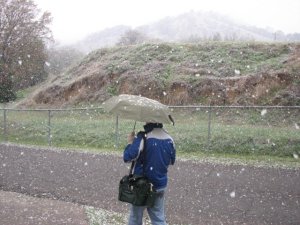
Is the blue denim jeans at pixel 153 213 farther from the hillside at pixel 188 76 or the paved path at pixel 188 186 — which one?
the hillside at pixel 188 76

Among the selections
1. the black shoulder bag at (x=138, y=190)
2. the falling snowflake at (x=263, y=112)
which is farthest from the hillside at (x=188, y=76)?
the black shoulder bag at (x=138, y=190)

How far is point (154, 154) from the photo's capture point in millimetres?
5543

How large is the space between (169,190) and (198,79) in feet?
41.5

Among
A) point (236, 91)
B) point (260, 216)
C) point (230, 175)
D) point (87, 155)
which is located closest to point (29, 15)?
point (236, 91)

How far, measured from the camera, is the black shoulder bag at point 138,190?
551 centimetres

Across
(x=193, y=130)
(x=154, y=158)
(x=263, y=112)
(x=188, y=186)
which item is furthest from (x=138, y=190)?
(x=263, y=112)

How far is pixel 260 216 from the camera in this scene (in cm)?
770

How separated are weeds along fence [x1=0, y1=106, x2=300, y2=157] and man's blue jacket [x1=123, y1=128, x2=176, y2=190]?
26.1 ft

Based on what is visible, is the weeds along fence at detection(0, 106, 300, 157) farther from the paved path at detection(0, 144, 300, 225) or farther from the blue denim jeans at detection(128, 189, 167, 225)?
the blue denim jeans at detection(128, 189, 167, 225)

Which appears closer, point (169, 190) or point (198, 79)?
point (169, 190)

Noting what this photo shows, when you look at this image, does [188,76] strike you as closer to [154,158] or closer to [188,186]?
[188,186]

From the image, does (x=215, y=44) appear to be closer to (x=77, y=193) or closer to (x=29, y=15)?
(x=29, y=15)

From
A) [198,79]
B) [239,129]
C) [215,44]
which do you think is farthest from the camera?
[215,44]

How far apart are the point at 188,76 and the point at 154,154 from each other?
53.9 feet
